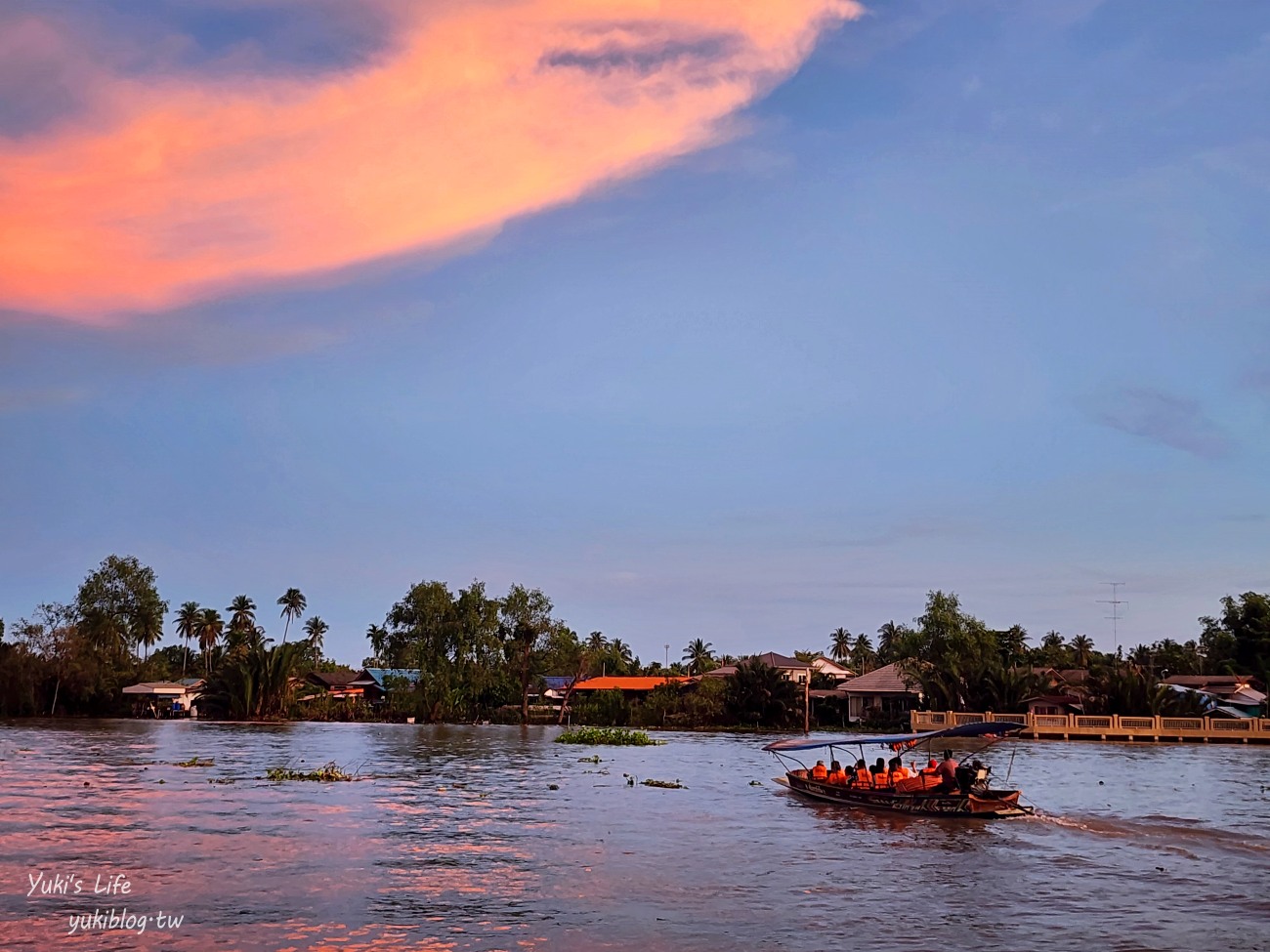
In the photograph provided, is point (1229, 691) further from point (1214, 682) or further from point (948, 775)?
point (948, 775)

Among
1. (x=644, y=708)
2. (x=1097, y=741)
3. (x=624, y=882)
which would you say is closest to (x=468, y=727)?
(x=644, y=708)

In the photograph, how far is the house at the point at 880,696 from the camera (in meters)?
90.6

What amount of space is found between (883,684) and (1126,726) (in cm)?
2235

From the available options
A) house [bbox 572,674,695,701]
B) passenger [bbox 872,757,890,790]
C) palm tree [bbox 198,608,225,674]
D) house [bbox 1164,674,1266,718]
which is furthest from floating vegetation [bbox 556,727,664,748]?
palm tree [bbox 198,608,225,674]

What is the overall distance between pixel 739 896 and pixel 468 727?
77217mm

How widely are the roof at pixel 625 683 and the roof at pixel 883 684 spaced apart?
16067 mm

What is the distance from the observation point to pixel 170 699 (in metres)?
111

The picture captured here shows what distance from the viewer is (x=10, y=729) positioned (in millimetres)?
76688

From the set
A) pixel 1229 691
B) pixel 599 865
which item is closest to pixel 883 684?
pixel 1229 691

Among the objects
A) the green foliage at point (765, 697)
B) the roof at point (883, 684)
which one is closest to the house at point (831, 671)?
the roof at point (883, 684)

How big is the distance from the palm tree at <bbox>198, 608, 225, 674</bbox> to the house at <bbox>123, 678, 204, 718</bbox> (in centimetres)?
3804

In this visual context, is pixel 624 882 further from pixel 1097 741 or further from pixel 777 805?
pixel 1097 741

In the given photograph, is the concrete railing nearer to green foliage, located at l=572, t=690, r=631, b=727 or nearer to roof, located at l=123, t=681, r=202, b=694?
green foliage, located at l=572, t=690, r=631, b=727

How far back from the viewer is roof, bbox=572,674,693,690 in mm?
102625
